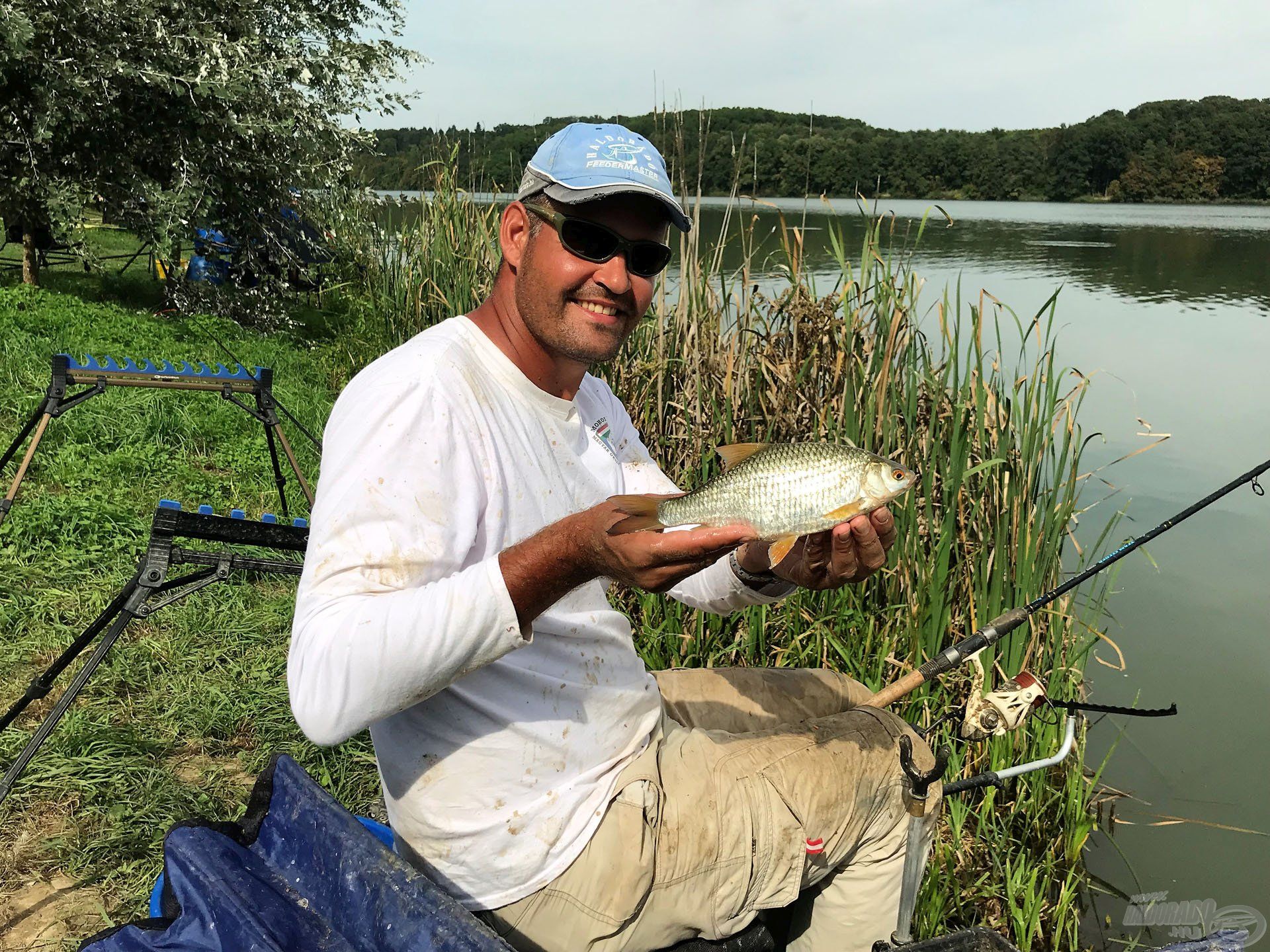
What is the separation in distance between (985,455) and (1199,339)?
26.1 feet

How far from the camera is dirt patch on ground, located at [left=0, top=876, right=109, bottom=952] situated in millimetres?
2387

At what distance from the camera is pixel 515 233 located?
2049 mm

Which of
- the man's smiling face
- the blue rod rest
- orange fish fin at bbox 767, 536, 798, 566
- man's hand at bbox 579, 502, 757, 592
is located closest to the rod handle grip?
orange fish fin at bbox 767, 536, 798, 566

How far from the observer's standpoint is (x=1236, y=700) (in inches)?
187

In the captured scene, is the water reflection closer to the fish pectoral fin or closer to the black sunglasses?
the black sunglasses

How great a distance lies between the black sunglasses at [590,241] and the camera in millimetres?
1970

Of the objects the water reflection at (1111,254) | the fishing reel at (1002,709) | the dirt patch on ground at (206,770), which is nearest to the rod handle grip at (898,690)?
the fishing reel at (1002,709)

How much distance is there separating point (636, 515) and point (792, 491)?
493 millimetres

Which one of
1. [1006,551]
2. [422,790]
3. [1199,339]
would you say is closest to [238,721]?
[422,790]

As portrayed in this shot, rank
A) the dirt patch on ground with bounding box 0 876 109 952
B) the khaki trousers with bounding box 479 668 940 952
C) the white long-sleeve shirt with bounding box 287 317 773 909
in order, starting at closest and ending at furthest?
the white long-sleeve shirt with bounding box 287 317 773 909, the khaki trousers with bounding box 479 668 940 952, the dirt patch on ground with bounding box 0 876 109 952

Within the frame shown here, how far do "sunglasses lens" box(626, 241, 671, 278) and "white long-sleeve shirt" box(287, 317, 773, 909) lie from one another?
32cm

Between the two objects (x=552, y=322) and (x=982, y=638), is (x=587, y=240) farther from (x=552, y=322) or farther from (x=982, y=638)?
(x=982, y=638)

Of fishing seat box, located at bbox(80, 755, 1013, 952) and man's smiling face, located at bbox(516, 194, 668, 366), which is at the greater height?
man's smiling face, located at bbox(516, 194, 668, 366)

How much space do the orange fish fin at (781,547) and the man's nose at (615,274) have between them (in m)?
0.61
